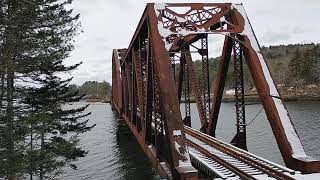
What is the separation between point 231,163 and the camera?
12.1 metres

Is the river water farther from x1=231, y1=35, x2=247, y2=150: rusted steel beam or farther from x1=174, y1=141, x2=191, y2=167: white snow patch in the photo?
x1=174, y1=141, x2=191, y2=167: white snow patch

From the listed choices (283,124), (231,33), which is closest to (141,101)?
(231,33)

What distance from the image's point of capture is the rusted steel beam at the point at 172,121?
34.3 feet

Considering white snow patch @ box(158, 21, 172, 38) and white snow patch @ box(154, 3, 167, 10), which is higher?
white snow patch @ box(154, 3, 167, 10)

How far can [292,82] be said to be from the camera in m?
137

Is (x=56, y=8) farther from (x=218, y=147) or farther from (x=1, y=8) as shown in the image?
(x=218, y=147)

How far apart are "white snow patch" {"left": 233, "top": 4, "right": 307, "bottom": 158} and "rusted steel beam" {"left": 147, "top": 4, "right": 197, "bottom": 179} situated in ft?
11.2

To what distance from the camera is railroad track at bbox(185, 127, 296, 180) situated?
10.5 metres

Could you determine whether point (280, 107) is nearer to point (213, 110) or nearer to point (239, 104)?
point (239, 104)

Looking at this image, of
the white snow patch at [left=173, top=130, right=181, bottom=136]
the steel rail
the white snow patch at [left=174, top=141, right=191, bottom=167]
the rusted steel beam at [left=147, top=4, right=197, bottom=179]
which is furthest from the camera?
the white snow patch at [left=173, top=130, right=181, bottom=136]

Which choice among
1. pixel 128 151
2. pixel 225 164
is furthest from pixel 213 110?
pixel 128 151

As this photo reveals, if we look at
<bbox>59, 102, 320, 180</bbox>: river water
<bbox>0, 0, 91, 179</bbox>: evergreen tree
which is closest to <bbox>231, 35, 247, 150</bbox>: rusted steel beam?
<bbox>0, 0, 91, 179</bbox>: evergreen tree

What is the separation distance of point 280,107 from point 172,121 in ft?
12.7

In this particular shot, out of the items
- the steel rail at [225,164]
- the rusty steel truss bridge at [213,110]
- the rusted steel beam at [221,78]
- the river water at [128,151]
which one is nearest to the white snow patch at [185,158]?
the rusty steel truss bridge at [213,110]
